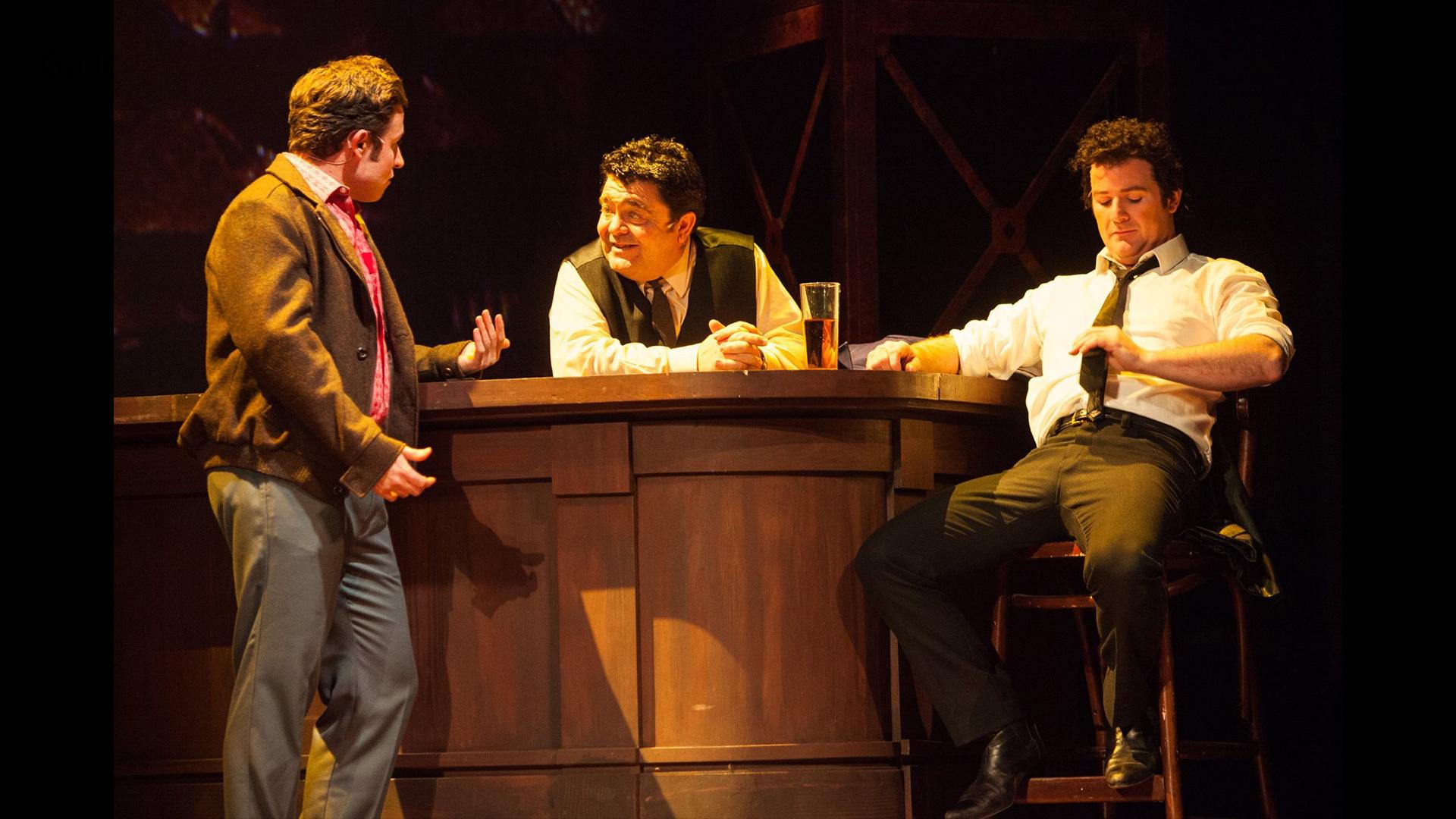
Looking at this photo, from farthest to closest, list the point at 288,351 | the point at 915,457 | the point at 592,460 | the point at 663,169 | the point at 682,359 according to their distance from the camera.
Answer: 1. the point at 663,169
2. the point at 682,359
3. the point at 915,457
4. the point at 592,460
5. the point at 288,351

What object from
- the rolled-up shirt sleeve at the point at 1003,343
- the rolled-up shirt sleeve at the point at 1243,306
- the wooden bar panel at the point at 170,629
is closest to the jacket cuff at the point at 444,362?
the wooden bar panel at the point at 170,629

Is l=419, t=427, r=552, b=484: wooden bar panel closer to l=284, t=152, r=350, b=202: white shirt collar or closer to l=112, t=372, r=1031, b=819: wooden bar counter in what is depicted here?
l=112, t=372, r=1031, b=819: wooden bar counter

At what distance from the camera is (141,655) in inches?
150

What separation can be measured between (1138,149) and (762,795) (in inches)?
71.5

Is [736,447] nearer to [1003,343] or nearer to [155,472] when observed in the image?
[1003,343]

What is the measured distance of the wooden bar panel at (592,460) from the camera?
3.56 meters

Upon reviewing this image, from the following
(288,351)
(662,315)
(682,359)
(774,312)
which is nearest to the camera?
(288,351)

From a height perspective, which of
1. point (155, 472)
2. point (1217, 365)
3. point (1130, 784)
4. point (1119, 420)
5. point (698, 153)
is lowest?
point (1130, 784)

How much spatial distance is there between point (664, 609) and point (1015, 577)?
3.17ft

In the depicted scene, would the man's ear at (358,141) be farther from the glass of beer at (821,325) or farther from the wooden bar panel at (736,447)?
the glass of beer at (821,325)

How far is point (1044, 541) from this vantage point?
371cm

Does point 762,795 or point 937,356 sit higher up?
point 937,356

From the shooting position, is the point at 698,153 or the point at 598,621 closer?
the point at 598,621

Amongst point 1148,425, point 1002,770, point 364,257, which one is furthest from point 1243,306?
point 364,257
